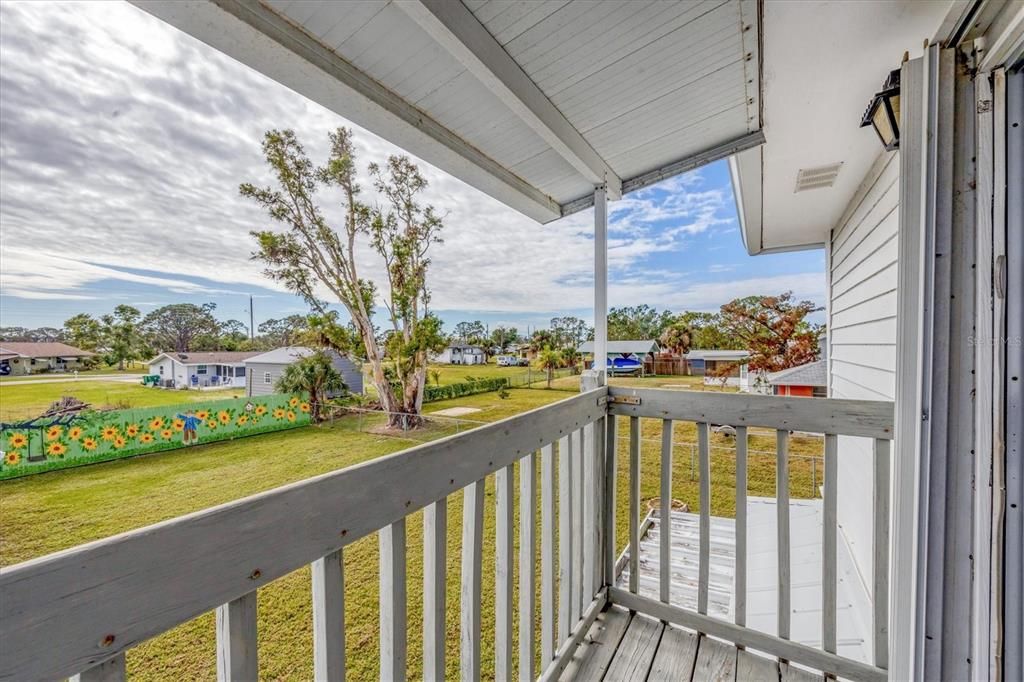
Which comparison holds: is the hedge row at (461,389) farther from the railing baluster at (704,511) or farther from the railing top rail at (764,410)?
the railing baluster at (704,511)

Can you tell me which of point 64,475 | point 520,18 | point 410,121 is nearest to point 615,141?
point 520,18

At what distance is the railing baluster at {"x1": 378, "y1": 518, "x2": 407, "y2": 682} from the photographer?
0.86 metres

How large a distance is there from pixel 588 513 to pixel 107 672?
5.59 ft

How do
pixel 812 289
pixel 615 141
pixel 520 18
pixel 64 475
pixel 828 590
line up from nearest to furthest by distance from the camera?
pixel 64 475 → pixel 520 18 → pixel 828 590 → pixel 615 141 → pixel 812 289

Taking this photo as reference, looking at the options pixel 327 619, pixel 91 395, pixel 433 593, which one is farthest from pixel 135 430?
pixel 433 593

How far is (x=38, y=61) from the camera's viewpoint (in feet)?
2.01

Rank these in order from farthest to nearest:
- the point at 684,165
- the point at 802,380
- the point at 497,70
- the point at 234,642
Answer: the point at 802,380 → the point at 684,165 → the point at 497,70 → the point at 234,642

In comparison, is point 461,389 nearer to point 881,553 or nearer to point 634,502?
point 634,502

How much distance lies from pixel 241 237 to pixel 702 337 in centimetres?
198

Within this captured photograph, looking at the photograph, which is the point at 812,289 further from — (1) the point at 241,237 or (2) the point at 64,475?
(2) the point at 64,475

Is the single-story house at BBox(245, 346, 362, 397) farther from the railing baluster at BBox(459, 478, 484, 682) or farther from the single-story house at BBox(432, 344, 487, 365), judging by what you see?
the railing baluster at BBox(459, 478, 484, 682)

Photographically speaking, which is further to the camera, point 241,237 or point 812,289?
point 812,289

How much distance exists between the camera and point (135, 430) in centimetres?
70

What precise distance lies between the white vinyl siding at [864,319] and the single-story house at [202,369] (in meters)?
2.71
